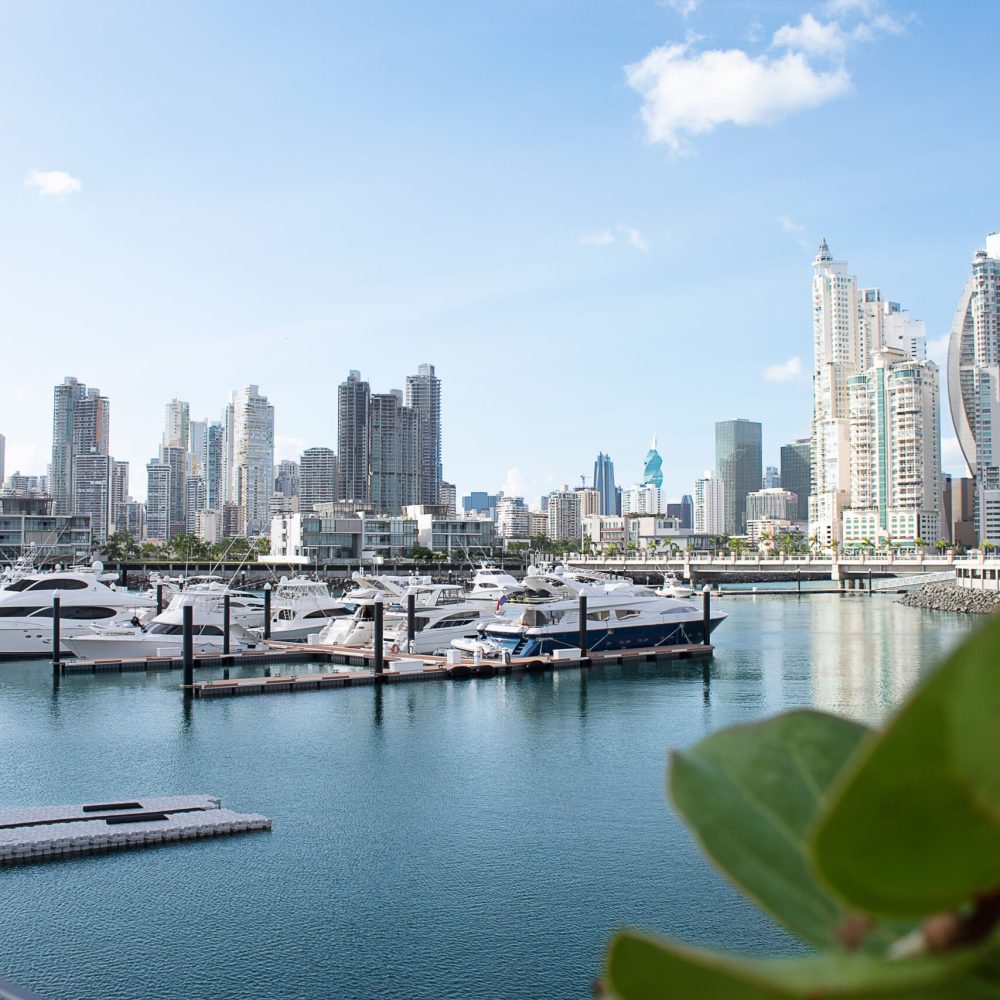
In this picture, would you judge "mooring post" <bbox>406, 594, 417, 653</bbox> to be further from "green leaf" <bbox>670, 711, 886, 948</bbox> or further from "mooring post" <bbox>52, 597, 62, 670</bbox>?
"green leaf" <bbox>670, 711, 886, 948</bbox>

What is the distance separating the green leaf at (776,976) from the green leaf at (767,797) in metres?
0.19

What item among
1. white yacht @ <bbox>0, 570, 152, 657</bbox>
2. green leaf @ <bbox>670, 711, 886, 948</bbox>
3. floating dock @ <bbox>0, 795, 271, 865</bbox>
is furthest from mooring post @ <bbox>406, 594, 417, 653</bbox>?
green leaf @ <bbox>670, 711, 886, 948</bbox>

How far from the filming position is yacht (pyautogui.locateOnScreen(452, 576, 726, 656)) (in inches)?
1531

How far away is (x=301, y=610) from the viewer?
45.7m

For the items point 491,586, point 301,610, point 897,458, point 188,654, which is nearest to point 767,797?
point 188,654

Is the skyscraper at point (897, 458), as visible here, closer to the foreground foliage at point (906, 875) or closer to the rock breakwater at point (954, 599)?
the rock breakwater at point (954, 599)

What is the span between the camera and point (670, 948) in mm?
861

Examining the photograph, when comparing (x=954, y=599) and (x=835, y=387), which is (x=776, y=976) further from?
(x=835, y=387)

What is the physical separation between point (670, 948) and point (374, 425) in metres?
198

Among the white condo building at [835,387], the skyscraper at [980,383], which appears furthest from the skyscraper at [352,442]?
the skyscraper at [980,383]

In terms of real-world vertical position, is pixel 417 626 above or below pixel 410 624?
below

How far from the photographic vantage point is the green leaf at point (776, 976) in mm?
748

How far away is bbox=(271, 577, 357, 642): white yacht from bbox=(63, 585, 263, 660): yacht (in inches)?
60.3

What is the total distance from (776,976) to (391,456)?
195 m
